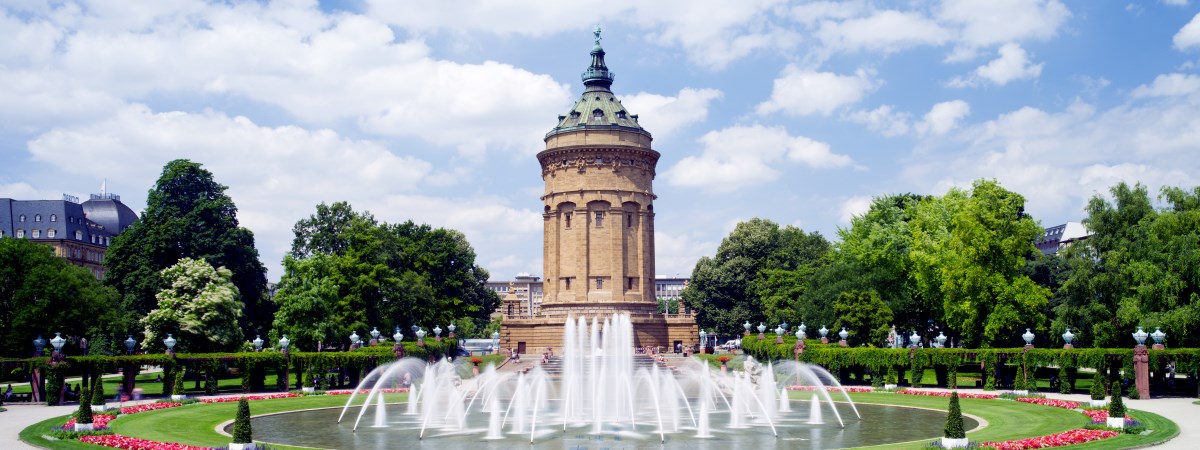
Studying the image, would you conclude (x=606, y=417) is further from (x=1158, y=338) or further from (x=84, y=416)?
(x=1158, y=338)

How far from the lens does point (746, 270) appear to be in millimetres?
92062

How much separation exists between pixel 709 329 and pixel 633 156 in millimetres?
25619

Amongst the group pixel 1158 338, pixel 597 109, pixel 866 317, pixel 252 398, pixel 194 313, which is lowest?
pixel 252 398

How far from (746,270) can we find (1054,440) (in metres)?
68.9

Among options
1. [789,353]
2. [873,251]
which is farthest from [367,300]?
[873,251]

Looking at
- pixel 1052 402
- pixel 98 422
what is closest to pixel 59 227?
pixel 98 422

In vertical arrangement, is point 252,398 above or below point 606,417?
below

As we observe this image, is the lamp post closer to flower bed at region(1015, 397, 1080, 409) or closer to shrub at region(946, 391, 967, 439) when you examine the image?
flower bed at region(1015, 397, 1080, 409)

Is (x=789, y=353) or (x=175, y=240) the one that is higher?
(x=175, y=240)

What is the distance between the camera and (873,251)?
61.2 meters

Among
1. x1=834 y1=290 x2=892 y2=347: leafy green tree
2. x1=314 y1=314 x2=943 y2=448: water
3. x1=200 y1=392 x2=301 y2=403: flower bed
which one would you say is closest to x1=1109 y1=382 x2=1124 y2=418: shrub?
x1=314 y1=314 x2=943 y2=448: water

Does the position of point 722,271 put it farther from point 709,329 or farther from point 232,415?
point 232,415

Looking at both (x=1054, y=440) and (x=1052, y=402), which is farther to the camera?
(x=1052, y=402)

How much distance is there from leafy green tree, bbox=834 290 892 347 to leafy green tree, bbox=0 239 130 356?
43138 mm
